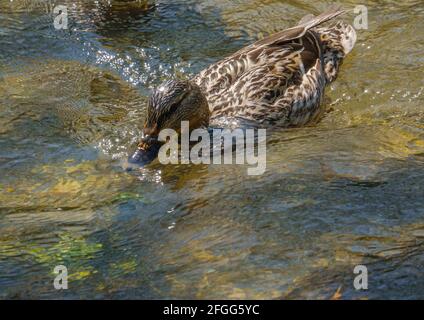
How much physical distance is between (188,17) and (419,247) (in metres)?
6.48

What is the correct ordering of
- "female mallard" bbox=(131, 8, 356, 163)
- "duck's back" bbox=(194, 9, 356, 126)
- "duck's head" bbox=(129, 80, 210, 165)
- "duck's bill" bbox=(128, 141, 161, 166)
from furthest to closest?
"duck's back" bbox=(194, 9, 356, 126), "female mallard" bbox=(131, 8, 356, 163), "duck's head" bbox=(129, 80, 210, 165), "duck's bill" bbox=(128, 141, 161, 166)

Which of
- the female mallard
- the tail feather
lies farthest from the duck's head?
the tail feather

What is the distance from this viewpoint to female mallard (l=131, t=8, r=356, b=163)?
8906 millimetres

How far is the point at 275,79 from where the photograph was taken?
31.7ft

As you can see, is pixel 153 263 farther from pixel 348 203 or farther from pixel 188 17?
pixel 188 17

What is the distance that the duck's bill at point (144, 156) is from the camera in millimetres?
8039

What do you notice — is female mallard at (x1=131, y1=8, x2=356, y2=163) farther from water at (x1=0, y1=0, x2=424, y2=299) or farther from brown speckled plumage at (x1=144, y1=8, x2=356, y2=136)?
water at (x1=0, y1=0, x2=424, y2=299)

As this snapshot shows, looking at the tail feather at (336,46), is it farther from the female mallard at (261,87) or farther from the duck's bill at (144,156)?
the duck's bill at (144,156)

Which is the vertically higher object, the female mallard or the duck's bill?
the female mallard

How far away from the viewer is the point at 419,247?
5.85 m

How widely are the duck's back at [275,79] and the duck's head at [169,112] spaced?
0.90 feet

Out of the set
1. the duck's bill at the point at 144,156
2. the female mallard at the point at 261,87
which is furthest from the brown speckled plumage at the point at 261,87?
the duck's bill at the point at 144,156

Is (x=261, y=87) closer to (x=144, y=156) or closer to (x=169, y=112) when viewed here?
(x=169, y=112)

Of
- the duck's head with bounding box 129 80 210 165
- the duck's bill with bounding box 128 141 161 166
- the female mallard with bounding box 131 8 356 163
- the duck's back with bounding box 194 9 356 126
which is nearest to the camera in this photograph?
the duck's bill with bounding box 128 141 161 166
